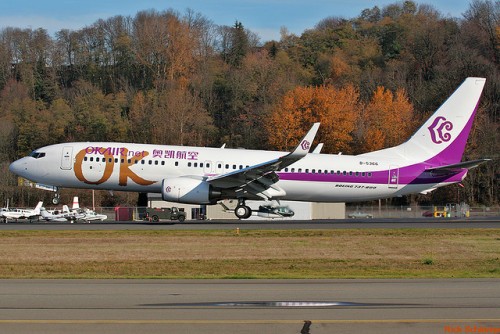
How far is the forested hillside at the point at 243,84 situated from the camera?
86.5 m

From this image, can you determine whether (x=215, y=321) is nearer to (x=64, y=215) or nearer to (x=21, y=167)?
(x=21, y=167)

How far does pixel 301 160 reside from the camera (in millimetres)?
45125

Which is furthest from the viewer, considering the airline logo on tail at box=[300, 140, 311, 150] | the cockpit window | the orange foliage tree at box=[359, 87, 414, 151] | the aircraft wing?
the orange foliage tree at box=[359, 87, 414, 151]

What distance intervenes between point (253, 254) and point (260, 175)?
1465 cm

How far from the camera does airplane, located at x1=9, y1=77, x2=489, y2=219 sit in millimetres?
43281

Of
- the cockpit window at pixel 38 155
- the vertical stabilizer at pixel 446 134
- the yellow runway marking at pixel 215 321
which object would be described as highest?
the vertical stabilizer at pixel 446 134

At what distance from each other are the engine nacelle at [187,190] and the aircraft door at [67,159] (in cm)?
519

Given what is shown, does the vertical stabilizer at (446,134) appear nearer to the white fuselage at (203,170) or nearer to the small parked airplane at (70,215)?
the white fuselage at (203,170)

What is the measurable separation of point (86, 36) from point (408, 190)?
9836 cm

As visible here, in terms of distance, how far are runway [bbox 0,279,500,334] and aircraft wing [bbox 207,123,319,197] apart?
22.0 meters

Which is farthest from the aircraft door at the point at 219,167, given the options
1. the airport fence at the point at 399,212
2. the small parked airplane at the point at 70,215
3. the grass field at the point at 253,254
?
the small parked airplane at the point at 70,215

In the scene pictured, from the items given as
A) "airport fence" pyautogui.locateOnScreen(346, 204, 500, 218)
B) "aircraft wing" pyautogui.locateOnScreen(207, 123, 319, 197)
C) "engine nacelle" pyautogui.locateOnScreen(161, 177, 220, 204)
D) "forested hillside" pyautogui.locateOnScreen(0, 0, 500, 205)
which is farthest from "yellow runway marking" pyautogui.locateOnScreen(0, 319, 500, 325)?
"forested hillside" pyautogui.locateOnScreen(0, 0, 500, 205)

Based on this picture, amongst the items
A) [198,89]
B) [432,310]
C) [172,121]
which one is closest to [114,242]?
[432,310]

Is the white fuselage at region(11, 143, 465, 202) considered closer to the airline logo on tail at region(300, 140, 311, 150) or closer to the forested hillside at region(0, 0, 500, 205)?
the airline logo on tail at region(300, 140, 311, 150)
